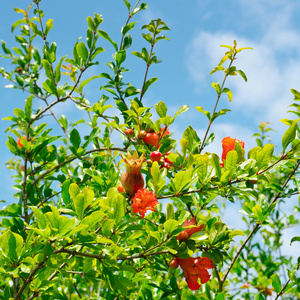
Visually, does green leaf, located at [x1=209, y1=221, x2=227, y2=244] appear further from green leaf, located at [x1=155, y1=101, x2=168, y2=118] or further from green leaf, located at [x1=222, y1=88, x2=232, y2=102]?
green leaf, located at [x1=222, y1=88, x2=232, y2=102]

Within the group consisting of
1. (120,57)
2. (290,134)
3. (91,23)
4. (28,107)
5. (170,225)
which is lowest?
(170,225)

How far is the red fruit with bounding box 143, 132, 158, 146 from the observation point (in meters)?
1.51

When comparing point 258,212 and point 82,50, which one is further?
point 82,50

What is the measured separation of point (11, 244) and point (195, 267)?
0.62m

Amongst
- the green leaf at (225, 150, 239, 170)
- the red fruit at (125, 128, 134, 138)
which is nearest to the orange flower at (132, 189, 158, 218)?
the green leaf at (225, 150, 239, 170)

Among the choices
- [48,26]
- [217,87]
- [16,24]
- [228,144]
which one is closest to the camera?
[228,144]

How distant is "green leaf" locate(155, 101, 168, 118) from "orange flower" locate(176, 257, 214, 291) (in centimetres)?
58

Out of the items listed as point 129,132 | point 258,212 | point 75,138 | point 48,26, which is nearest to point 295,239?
point 258,212

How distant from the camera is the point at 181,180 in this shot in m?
1.17

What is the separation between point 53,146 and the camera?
1859 millimetres

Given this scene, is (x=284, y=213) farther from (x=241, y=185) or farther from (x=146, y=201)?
(x=146, y=201)

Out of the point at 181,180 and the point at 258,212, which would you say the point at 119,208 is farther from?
the point at 258,212

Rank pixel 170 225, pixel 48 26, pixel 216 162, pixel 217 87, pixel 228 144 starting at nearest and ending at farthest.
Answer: pixel 170 225
pixel 216 162
pixel 228 144
pixel 217 87
pixel 48 26

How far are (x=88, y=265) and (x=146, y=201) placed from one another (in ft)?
1.22
